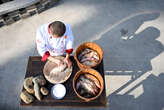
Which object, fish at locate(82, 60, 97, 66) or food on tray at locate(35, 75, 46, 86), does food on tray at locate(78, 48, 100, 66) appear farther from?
food on tray at locate(35, 75, 46, 86)

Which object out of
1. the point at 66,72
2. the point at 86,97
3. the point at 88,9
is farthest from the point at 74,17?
the point at 86,97

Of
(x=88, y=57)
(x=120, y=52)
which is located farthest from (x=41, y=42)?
(x=120, y=52)

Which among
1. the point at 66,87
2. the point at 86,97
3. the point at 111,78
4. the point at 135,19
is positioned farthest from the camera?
the point at 135,19

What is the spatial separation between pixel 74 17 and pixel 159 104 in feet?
10.9

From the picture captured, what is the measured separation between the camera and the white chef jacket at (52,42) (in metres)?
2.50

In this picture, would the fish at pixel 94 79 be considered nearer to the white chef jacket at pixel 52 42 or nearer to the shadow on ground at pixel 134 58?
the white chef jacket at pixel 52 42

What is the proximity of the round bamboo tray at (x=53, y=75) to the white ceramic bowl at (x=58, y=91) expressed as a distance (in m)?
0.08

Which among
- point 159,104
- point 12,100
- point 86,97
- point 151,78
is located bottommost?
point 159,104

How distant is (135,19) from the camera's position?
15.5 feet

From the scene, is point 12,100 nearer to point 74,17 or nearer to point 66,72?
point 66,72

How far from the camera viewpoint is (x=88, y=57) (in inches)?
98.0

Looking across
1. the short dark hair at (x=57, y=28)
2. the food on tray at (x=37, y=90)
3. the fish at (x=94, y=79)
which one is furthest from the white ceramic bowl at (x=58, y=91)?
the short dark hair at (x=57, y=28)

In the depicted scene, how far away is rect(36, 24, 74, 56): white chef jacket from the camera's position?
250 cm

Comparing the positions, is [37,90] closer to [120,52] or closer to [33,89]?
[33,89]
